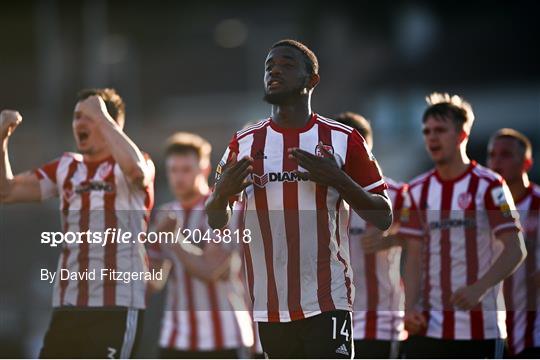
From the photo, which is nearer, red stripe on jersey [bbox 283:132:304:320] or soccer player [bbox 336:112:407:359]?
red stripe on jersey [bbox 283:132:304:320]

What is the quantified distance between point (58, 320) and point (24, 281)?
19.6 ft

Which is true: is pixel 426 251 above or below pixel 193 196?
below

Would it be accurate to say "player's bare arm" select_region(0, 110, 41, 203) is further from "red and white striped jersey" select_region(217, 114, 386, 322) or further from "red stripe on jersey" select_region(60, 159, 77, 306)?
"red and white striped jersey" select_region(217, 114, 386, 322)

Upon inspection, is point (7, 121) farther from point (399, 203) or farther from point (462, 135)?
point (462, 135)

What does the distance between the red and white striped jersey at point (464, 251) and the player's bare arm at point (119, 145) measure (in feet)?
6.94

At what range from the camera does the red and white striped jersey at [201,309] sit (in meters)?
9.34

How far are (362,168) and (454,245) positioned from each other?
198 centimetres

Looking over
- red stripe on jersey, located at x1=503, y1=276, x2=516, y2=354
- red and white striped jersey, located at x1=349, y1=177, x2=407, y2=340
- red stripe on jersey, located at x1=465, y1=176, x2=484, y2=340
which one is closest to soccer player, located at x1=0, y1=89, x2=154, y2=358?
red and white striped jersey, located at x1=349, y1=177, x2=407, y2=340

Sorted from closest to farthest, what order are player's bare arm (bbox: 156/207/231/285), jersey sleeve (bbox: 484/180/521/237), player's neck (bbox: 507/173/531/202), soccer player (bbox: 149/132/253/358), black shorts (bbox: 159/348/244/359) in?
jersey sleeve (bbox: 484/180/521/237), player's neck (bbox: 507/173/531/202), player's bare arm (bbox: 156/207/231/285), soccer player (bbox: 149/132/253/358), black shorts (bbox: 159/348/244/359)

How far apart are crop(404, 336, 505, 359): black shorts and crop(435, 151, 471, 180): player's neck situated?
1143 millimetres

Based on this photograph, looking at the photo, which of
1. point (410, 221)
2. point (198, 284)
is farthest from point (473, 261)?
point (198, 284)

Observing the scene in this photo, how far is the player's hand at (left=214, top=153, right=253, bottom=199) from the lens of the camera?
5.50m

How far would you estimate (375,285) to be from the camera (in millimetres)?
7980

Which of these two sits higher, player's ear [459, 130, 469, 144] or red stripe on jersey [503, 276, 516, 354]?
player's ear [459, 130, 469, 144]
